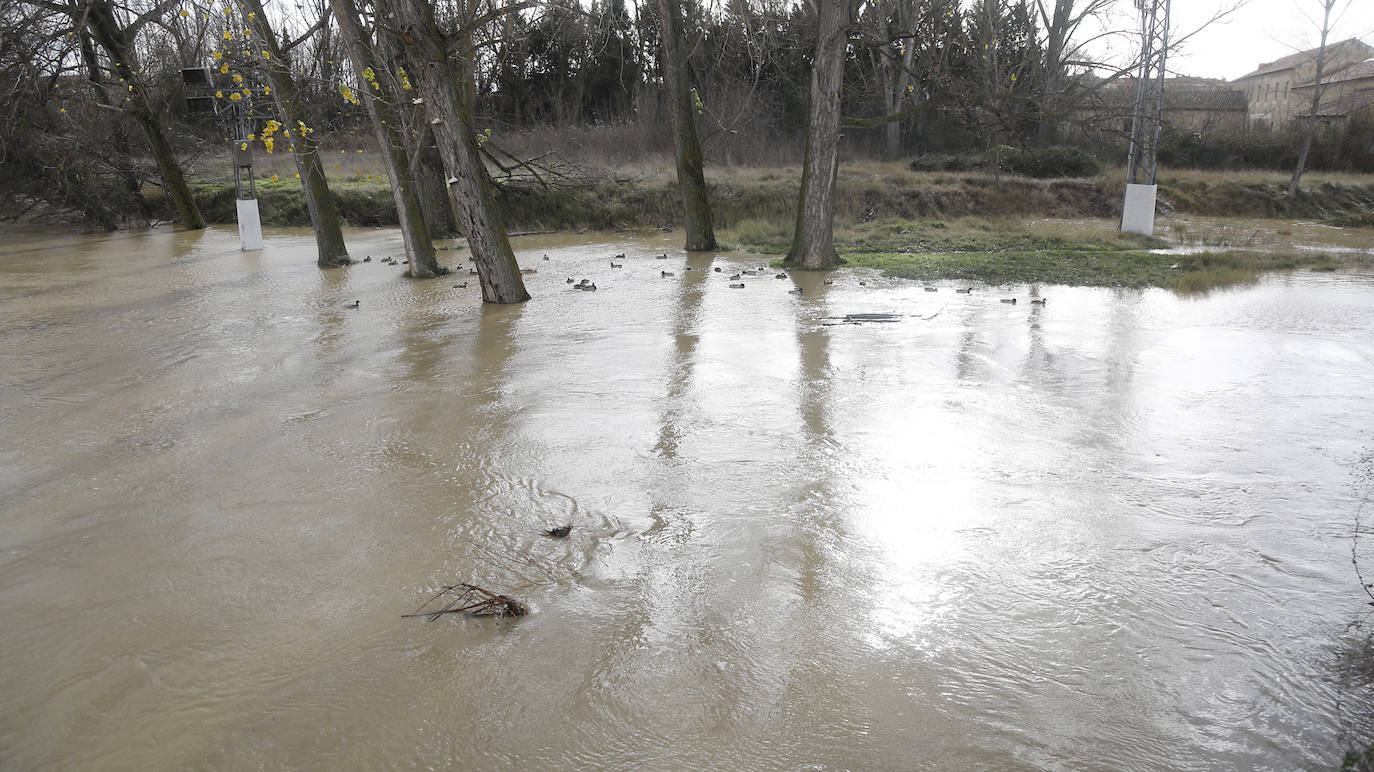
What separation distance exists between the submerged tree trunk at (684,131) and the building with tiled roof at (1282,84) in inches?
1131

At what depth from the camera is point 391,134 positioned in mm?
13281

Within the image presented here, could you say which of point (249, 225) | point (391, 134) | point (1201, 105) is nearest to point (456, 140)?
point (391, 134)

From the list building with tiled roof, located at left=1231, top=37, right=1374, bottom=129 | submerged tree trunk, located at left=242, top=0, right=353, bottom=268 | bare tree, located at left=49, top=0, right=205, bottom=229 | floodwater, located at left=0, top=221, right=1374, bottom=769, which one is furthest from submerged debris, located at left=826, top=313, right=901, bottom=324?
building with tiled roof, located at left=1231, top=37, right=1374, bottom=129

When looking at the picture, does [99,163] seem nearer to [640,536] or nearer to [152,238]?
[152,238]

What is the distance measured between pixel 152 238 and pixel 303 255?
620 centimetres

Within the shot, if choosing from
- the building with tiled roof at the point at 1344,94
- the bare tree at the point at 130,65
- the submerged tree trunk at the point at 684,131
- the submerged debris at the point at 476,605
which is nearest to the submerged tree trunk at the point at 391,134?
the submerged tree trunk at the point at 684,131

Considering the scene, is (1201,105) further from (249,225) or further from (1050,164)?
(249,225)

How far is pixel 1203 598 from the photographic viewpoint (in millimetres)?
3842

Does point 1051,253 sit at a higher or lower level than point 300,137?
lower

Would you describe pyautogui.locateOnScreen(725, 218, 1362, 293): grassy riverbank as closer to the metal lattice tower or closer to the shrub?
the metal lattice tower

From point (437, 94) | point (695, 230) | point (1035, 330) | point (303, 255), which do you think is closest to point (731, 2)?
point (695, 230)

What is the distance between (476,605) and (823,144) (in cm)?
1107

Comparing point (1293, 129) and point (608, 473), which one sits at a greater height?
point (1293, 129)

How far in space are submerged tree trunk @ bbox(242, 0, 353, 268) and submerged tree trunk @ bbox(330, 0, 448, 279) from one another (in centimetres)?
96
